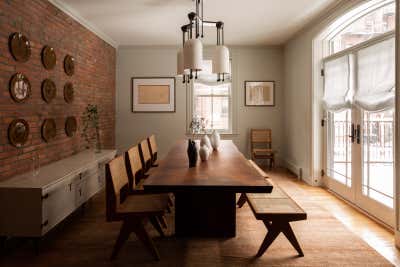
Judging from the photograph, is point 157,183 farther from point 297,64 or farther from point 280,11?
point 297,64

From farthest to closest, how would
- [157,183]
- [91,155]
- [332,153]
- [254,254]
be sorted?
1. [332,153]
2. [91,155]
3. [254,254]
4. [157,183]

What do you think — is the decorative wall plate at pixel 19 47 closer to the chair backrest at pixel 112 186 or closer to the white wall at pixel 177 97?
the chair backrest at pixel 112 186

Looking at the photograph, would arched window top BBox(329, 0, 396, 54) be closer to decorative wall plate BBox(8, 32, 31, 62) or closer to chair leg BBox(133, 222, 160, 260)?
chair leg BBox(133, 222, 160, 260)

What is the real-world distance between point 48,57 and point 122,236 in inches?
97.7

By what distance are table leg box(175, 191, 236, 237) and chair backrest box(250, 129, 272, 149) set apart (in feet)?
13.1

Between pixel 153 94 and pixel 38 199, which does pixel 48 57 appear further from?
pixel 153 94

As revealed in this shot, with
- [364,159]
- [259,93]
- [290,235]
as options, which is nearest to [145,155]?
[290,235]

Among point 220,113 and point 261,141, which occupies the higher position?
point 220,113

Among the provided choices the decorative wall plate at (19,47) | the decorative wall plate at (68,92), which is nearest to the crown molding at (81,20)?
the decorative wall plate at (19,47)

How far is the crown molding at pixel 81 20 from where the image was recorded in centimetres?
430

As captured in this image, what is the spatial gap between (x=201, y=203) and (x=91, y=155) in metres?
2.20

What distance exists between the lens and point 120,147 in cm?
726

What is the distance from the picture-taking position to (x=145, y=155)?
14.2ft

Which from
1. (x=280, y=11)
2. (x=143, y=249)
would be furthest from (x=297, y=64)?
(x=143, y=249)
